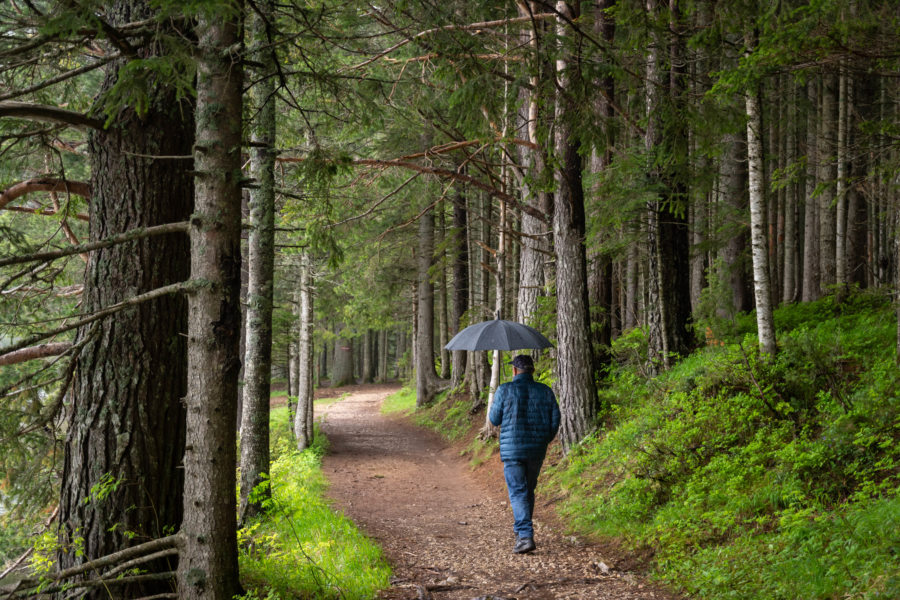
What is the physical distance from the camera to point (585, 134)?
5648mm

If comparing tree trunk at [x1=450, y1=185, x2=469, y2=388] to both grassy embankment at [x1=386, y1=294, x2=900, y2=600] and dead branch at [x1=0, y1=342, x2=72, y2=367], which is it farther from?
dead branch at [x1=0, y1=342, x2=72, y2=367]

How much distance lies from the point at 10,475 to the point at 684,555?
5.93 metres

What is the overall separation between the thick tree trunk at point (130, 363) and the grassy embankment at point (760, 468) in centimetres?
428

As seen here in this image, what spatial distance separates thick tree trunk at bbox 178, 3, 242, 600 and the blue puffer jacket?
3248 mm

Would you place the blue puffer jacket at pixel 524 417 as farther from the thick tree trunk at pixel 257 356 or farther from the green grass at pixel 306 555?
the thick tree trunk at pixel 257 356

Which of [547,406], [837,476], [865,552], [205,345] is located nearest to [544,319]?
[547,406]

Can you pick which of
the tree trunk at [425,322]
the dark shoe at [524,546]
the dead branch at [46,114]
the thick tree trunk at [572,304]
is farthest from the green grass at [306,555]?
the tree trunk at [425,322]

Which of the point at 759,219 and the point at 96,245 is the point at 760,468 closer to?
the point at 759,219

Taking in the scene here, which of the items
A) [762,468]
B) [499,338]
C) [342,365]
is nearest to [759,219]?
[762,468]

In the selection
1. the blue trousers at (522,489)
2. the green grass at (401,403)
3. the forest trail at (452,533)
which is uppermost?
the blue trousers at (522,489)

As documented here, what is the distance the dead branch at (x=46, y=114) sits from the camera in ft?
12.5

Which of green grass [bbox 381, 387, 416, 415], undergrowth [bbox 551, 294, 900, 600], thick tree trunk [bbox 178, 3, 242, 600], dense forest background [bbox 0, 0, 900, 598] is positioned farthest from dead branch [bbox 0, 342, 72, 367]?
green grass [bbox 381, 387, 416, 415]

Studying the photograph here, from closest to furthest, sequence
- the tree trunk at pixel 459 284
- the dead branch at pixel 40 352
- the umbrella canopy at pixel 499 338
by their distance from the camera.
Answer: the dead branch at pixel 40 352, the umbrella canopy at pixel 499 338, the tree trunk at pixel 459 284

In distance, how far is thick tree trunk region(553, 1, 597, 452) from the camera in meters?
9.20
